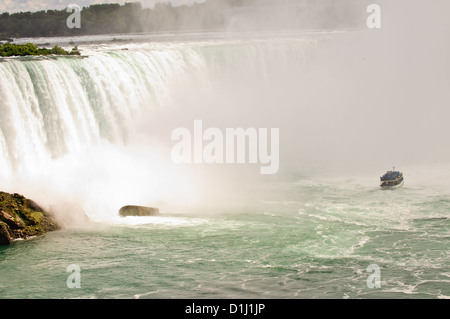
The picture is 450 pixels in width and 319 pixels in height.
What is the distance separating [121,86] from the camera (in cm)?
3562

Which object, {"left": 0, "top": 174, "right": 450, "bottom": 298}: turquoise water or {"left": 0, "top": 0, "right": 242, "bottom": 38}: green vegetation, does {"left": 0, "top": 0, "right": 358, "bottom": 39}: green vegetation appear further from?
{"left": 0, "top": 174, "right": 450, "bottom": 298}: turquoise water

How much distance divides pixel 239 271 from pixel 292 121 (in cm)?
2773

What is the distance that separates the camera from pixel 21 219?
77.5ft

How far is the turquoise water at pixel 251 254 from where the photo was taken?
18625 millimetres

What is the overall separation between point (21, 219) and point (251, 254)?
25.0 ft

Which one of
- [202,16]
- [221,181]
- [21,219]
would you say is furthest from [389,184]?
[202,16]

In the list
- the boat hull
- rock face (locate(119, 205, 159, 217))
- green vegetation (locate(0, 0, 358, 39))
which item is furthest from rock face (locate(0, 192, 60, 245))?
green vegetation (locate(0, 0, 358, 39))

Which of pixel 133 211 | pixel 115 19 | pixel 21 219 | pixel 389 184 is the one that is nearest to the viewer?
pixel 21 219

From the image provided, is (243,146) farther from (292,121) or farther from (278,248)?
(278,248)

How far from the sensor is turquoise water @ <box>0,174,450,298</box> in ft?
61.1

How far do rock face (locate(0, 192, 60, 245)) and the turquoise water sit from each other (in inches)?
16.6

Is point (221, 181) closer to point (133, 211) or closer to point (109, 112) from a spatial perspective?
point (109, 112)

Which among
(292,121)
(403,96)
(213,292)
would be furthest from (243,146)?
(213,292)

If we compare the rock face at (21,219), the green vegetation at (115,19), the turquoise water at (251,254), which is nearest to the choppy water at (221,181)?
the turquoise water at (251,254)
